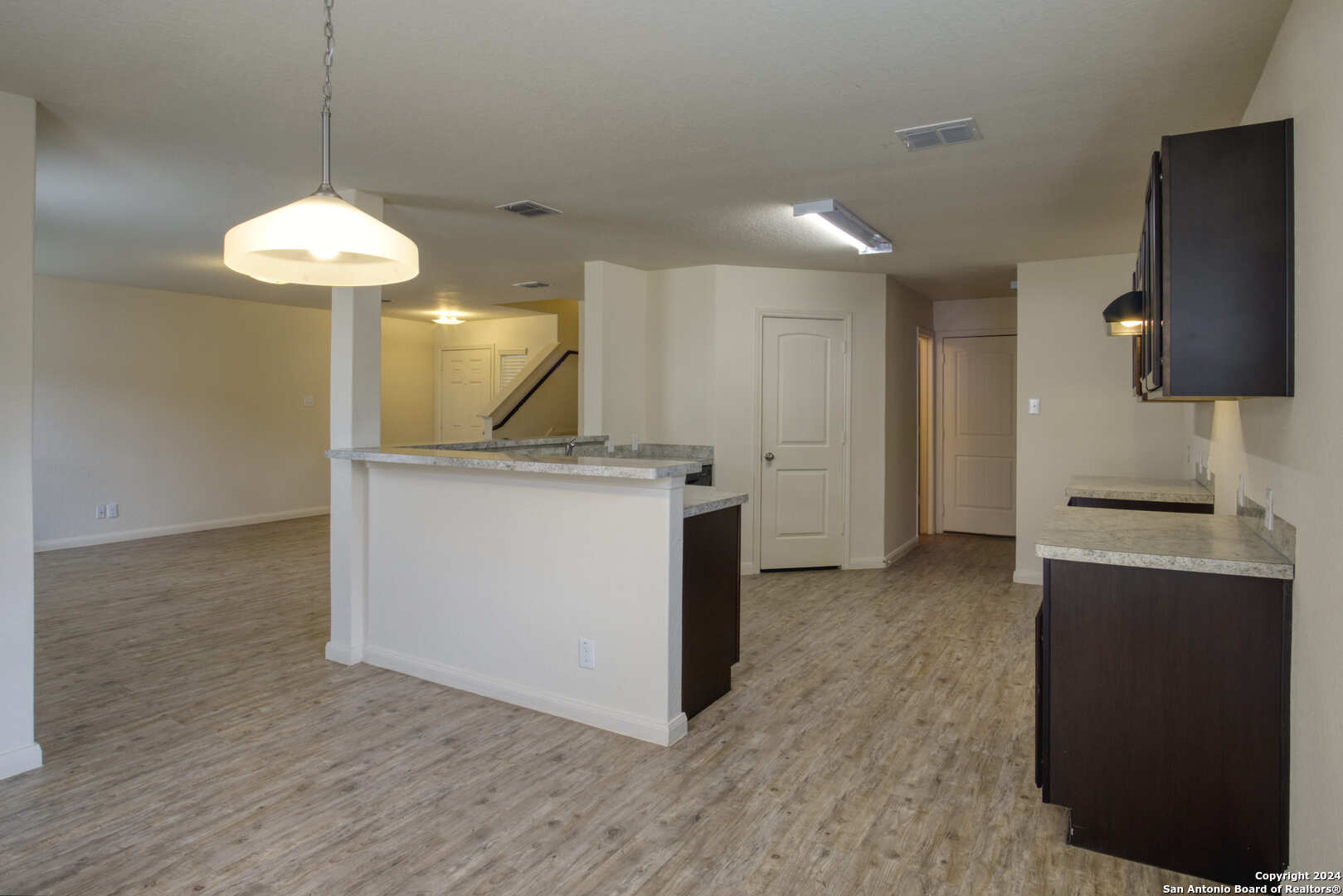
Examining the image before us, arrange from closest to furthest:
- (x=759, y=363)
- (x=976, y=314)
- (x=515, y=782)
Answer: (x=515, y=782)
(x=759, y=363)
(x=976, y=314)

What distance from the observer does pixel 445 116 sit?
2.71m

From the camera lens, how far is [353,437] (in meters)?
3.63

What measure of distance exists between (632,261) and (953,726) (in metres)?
3.71

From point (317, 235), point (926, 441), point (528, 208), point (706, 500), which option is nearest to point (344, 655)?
point (706, 500)

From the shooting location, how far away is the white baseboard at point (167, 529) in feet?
20.9

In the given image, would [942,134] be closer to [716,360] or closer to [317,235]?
[317,235]

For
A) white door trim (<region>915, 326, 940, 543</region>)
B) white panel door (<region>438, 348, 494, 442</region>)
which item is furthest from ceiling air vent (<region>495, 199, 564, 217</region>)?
white panel door (<region>438, 348, 494, 442</region>)

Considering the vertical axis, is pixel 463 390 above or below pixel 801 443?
above

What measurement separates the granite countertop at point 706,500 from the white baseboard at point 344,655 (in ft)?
5.95

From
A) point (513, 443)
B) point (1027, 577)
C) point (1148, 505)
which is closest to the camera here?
point (1148, 505)

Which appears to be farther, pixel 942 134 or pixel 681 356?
pixel 681 356

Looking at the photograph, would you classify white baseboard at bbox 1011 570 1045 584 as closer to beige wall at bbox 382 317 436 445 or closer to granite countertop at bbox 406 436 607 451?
granite countertop at bbox 406 436 607 451

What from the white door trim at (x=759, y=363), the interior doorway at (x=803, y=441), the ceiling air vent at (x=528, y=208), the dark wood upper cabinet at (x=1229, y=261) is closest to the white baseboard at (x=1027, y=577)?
the interior doorway at (x=803, y=441)

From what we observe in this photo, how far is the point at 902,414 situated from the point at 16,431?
18.8ft
